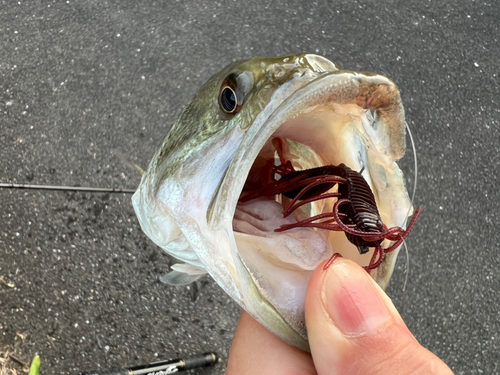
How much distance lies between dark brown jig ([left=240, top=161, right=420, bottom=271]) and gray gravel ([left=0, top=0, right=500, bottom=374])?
3.43 feet

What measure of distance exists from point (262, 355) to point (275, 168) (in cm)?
37

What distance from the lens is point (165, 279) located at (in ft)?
4.56

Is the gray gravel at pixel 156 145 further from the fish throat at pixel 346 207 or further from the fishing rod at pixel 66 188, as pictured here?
the fish throat at pixel 346 207

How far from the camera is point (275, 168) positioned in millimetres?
904

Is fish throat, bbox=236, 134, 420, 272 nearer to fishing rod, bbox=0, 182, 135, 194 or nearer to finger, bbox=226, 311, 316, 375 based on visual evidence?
finger, bbox=226, 311, 316, 375

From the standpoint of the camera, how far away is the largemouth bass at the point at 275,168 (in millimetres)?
680

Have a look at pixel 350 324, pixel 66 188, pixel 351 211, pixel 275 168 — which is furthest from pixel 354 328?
pixel 66 188

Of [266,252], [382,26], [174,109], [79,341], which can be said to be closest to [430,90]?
[382,26]

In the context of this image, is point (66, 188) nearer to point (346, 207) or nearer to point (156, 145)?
point (156, 145)

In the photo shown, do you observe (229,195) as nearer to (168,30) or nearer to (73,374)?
(73,374)

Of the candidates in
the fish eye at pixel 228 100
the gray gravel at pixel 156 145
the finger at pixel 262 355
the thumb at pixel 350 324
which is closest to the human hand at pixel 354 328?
the thumb at pixel 350 324

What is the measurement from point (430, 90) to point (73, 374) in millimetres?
1957

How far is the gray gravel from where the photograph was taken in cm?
165

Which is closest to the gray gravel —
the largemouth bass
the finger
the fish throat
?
the finger
